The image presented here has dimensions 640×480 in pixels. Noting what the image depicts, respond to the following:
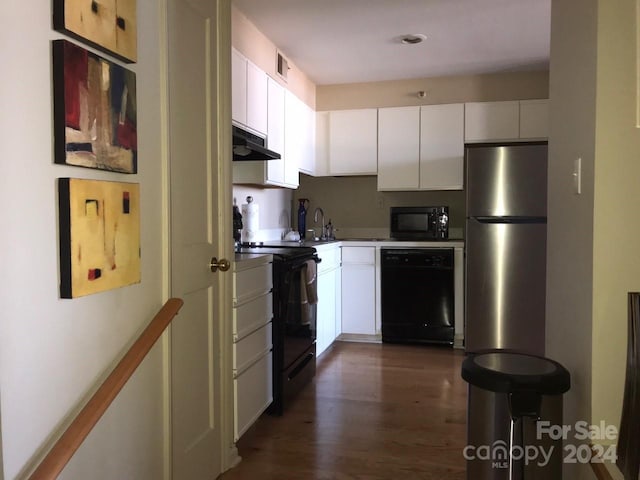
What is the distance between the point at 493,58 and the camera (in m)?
4.12

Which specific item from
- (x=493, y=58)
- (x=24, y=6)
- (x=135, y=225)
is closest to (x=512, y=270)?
(x=493, y=58)

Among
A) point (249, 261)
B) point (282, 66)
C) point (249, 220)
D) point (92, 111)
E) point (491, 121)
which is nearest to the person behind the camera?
point (92, 111)

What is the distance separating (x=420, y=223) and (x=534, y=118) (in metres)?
1.30

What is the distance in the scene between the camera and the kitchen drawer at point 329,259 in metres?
3.87

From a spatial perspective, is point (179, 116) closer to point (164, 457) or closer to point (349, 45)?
point (164, 457)

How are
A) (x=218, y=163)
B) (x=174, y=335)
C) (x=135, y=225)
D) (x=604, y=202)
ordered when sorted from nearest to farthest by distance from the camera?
(x=604, y=202)
(x=135, y=225)
(x=174, y=335)
(x=218, y=163)

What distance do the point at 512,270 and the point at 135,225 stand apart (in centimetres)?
306

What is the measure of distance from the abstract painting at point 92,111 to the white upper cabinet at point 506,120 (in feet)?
11.6

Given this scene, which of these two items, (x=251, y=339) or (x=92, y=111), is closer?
(x=92, y=111)

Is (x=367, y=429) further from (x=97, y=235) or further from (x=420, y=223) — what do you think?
(x=420, y=223)

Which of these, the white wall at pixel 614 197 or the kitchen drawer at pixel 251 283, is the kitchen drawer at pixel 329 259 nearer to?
the kitchen drawer at pixel 251 283

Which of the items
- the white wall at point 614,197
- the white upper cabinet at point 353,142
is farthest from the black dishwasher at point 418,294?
the white wall at point 614,197

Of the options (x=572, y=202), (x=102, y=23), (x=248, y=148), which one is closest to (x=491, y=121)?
(x=248, y=148)

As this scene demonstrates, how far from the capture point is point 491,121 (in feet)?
14.6
